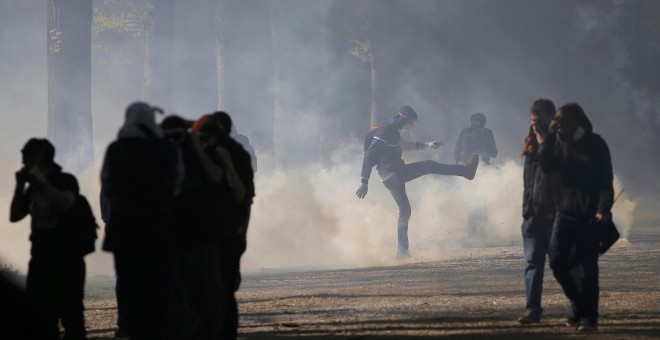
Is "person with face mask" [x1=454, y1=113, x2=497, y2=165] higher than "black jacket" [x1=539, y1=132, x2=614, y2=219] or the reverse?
higher

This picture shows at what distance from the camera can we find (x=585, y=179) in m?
9.66

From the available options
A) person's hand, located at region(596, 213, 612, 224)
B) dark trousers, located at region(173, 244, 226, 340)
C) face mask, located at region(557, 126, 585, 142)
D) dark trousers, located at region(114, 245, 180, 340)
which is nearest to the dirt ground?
person's hand, located at region(596, 213, 612, 224)

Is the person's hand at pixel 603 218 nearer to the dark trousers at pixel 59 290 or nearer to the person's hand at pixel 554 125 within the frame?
the person's hand at pixel 554 125

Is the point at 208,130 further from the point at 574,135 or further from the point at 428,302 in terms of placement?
the point at 428,302

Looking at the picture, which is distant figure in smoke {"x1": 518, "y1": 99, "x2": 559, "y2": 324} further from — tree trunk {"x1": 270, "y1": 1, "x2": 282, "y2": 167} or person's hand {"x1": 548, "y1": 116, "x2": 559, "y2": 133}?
tree trunk {"x1": 270, "y1": 1, "x2": 282, "y2": 167}

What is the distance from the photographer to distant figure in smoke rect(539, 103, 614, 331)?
9.66m

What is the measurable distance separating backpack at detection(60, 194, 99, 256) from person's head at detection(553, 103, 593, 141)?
3.30 m

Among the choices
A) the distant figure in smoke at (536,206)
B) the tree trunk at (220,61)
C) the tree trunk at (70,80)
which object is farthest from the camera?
the tree trunk at (220,61)

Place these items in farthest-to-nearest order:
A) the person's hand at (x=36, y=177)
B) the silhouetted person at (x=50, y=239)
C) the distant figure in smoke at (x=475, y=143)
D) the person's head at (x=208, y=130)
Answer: the distant figure in smoke at (x=475, y=143) < the silhouetted person at (x=50, y=239) < the person's hand at (x=36, y=177) < the person's head at (x=208, y=130)

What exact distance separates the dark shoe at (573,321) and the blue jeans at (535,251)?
12.8 inches

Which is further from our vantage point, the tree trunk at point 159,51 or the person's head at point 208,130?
the tree trunk at point 159,51

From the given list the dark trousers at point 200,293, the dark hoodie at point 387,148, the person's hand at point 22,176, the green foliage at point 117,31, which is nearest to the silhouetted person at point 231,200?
the dark trousers at point 200,293

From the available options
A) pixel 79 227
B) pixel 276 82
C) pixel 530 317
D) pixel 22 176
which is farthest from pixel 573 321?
→ pixel 276 82

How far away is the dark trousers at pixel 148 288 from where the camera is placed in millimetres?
7328
